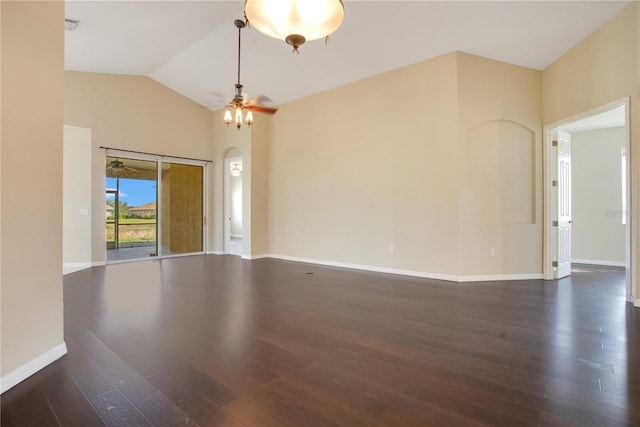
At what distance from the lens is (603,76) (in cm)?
421

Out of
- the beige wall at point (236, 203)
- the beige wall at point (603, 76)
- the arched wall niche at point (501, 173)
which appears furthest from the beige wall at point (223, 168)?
the beige wall at point (603, 76)

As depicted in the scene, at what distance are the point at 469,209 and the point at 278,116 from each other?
4794mm

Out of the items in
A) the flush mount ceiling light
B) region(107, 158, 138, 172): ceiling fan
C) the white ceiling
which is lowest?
region(107, 158, 138, 172): ceiling fan

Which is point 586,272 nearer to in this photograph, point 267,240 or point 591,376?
point 591,376

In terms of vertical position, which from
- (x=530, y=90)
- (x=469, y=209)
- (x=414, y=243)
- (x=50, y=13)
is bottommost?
(x=414, y=243)

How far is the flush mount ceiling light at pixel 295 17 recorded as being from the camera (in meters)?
2.25

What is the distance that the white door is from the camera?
5.26 m

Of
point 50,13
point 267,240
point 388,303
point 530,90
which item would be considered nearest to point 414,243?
point 388,303

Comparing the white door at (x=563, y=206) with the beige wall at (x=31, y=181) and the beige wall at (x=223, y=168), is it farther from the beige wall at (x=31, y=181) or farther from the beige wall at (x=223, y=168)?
the beige wall at (x=31, y=181)

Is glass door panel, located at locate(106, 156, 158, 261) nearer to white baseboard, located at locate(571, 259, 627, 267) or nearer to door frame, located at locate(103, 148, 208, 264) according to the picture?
door frame, located at locate(103, 148, 208, 264)

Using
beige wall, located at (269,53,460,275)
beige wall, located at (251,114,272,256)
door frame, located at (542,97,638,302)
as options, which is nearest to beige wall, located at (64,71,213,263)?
beige wall, located at (251,114,272,256)

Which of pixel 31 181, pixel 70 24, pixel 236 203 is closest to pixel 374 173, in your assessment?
pixel 31 181

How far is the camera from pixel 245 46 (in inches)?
221

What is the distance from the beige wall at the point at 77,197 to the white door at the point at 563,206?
8680 millimetres
